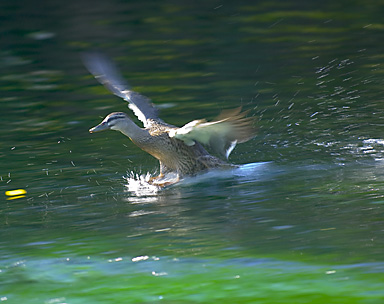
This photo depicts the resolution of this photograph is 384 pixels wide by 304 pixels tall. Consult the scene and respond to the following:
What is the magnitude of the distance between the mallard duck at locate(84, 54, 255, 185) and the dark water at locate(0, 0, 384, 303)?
226mm

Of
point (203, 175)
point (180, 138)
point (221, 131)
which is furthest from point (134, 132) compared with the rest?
point (221, 131)

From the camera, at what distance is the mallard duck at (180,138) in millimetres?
7176

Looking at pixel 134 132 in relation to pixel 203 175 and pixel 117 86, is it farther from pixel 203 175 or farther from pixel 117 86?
pixel 117 86

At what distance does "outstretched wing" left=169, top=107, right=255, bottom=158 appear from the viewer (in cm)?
682

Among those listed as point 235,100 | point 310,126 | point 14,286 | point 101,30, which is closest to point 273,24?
point 101,30

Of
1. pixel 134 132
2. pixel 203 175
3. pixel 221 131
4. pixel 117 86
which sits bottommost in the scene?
pixel 203 175

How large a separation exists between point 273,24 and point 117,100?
478 cm

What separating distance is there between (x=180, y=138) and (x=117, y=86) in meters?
1.41

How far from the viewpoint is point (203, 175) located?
7938mm

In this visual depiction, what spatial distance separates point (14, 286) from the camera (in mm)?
4965

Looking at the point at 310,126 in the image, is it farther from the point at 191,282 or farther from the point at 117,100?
the point at 191,282

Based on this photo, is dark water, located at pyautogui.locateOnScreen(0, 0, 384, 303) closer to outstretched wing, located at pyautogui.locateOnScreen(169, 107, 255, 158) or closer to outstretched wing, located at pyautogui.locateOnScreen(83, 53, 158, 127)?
outstretched wing, located at pyautogui.locateOnScreen(169, 107, 255, 158)

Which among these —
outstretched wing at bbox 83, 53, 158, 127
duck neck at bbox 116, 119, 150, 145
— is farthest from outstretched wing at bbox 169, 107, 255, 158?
outstretched wing at bbox 83, 53, 158, 127

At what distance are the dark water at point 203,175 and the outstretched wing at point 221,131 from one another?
36 centimetres
